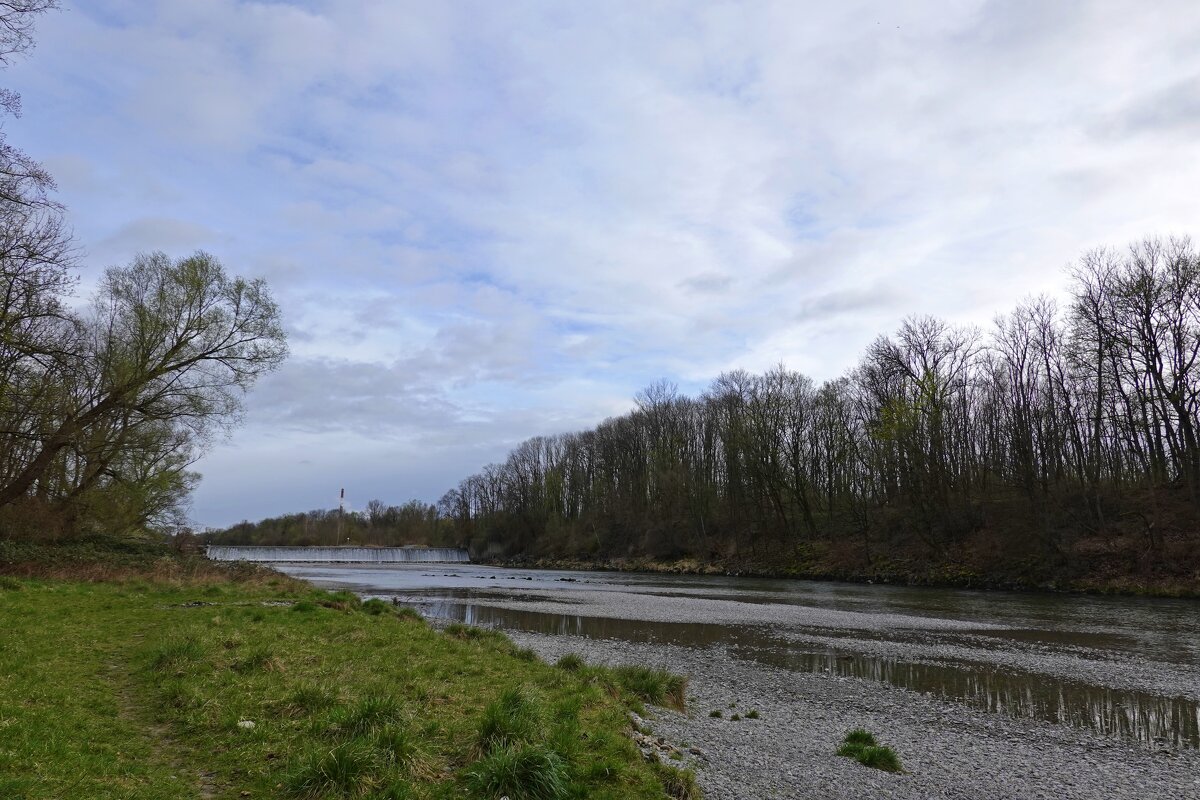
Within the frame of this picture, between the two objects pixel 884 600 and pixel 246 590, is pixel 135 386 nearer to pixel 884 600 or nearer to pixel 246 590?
pixel 246 590

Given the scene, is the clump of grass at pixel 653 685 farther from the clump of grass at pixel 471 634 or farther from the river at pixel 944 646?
the clump of grass at pixel 471 634

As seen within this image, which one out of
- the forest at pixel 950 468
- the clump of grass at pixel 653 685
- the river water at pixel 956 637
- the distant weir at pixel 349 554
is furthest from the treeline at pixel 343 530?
the clump of grass at pixel 653 685

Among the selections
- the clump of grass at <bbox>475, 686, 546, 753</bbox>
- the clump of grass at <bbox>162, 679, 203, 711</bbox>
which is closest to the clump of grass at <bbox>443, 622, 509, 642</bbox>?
the clump of grass at <bbox>162, 679, 203, 711</bbox>

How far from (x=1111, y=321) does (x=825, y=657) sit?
3454 cm

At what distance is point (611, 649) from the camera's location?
18266 mm

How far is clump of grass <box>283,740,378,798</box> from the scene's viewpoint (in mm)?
5457

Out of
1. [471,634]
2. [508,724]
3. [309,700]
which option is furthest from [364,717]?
[471,634]

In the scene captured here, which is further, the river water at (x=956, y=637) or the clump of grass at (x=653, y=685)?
the river water at (x=956, y=637)

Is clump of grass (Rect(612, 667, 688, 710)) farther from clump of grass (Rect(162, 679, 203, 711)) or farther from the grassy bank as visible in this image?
clump of grass (Rect(162, 679, 203, 711))

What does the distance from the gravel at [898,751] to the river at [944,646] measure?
0.15m

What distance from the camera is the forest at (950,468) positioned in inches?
1494

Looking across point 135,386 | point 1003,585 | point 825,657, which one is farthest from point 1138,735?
point 1003,585

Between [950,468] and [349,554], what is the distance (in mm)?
89796

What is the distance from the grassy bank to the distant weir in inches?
3891
